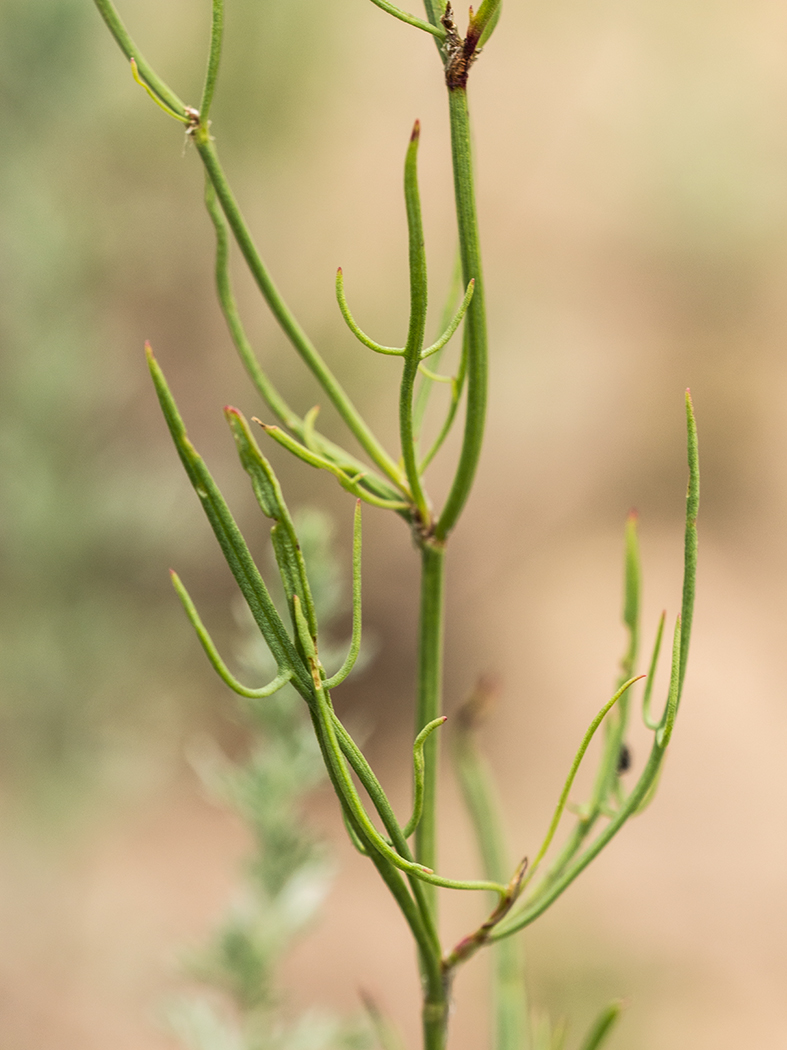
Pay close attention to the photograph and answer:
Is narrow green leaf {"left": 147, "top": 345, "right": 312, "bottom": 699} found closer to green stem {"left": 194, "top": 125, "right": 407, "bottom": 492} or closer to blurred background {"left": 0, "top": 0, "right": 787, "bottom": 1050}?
green stem {"left": 194, "top": 125, "right": 407, "bottom": 492}

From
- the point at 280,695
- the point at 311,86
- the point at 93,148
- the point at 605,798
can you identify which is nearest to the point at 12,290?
the point at 93,148

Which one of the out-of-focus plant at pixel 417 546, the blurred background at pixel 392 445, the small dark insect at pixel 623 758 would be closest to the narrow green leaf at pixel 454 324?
the out-of-focus plant at pixel 417 546

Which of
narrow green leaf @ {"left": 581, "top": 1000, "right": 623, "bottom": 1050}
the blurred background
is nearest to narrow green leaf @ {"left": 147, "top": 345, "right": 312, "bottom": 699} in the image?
narrow green leaf @ {"left": 581, "top": 1000, "right": 623, "bottom": 1050}

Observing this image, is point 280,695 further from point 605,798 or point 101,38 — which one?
point 101,38

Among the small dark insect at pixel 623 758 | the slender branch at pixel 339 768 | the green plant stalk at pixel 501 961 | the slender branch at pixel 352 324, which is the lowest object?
the green plant stalk at pixel 501 961

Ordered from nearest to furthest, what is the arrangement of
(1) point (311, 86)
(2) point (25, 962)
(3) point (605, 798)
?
(3) point (605, 798) → (2) point (25, 962) → (1) point (311, 86)

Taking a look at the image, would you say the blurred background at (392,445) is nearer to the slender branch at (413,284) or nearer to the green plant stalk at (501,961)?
the green plant stalk at (501,961)

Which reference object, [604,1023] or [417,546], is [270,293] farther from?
[604,1023]

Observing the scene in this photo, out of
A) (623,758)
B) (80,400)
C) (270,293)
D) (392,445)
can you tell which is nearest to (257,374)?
(270,293)
